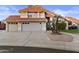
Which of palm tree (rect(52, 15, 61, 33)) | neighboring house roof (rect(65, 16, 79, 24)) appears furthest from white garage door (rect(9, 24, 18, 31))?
neighboring house roof (rect(65, 16, 79, 24))

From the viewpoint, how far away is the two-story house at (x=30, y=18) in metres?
Answer: 6.34

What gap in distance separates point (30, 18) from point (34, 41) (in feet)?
1.52

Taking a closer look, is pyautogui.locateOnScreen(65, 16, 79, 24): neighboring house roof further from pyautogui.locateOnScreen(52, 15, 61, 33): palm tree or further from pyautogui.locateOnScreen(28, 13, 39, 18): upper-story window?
pyautogui.locateOnScreen(28, 13, 39, 18): upper-story window

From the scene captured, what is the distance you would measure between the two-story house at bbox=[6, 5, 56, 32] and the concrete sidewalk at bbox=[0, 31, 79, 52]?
0.13 m

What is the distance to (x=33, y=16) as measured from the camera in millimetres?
6383

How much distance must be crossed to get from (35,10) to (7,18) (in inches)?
22.6

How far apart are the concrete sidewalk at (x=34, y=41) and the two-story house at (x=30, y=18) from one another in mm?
126

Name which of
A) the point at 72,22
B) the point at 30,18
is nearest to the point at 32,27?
the point at 30,18

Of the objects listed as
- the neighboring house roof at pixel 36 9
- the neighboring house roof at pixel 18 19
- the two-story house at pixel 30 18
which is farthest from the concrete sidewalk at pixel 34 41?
the neighboring house roof at pixel 36 9

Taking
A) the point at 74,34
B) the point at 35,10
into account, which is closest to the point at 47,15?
the point at 35,10

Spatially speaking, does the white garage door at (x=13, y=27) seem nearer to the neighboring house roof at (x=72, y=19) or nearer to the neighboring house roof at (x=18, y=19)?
the neighboring house roof at (x=18, y=19)
